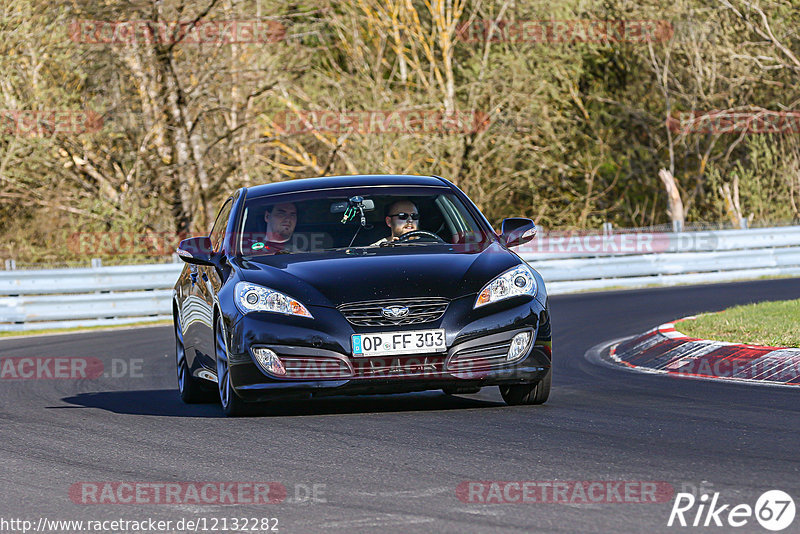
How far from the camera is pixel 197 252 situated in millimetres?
9422

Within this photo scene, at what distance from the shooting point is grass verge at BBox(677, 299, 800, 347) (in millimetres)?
10914

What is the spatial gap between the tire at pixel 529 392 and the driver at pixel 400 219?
50.4 inches

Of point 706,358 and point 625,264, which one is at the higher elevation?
point 706,358

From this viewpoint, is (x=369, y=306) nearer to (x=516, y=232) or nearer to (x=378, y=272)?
(x=378, y=272)

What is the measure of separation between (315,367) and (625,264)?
16549 millimetres

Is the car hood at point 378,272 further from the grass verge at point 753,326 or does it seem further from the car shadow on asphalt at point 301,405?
the grass verge at point 753,326

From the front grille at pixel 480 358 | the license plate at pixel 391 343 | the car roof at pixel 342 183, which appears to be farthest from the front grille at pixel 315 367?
the car roof at pixel 342 183

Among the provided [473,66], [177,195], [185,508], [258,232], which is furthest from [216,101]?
[185,508]

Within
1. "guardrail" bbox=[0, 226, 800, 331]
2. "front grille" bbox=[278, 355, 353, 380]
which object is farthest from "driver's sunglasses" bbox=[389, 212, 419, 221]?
"guardrail" bbox=[0, 226, 800, 331]

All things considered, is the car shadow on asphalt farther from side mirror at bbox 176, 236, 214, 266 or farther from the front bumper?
side mirror at bbox 176, 236, 214, 266

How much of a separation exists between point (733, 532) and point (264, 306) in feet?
13.3

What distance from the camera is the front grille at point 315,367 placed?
7.98m

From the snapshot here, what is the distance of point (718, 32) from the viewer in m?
32.6

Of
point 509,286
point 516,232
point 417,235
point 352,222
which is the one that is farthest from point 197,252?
point 509,286
